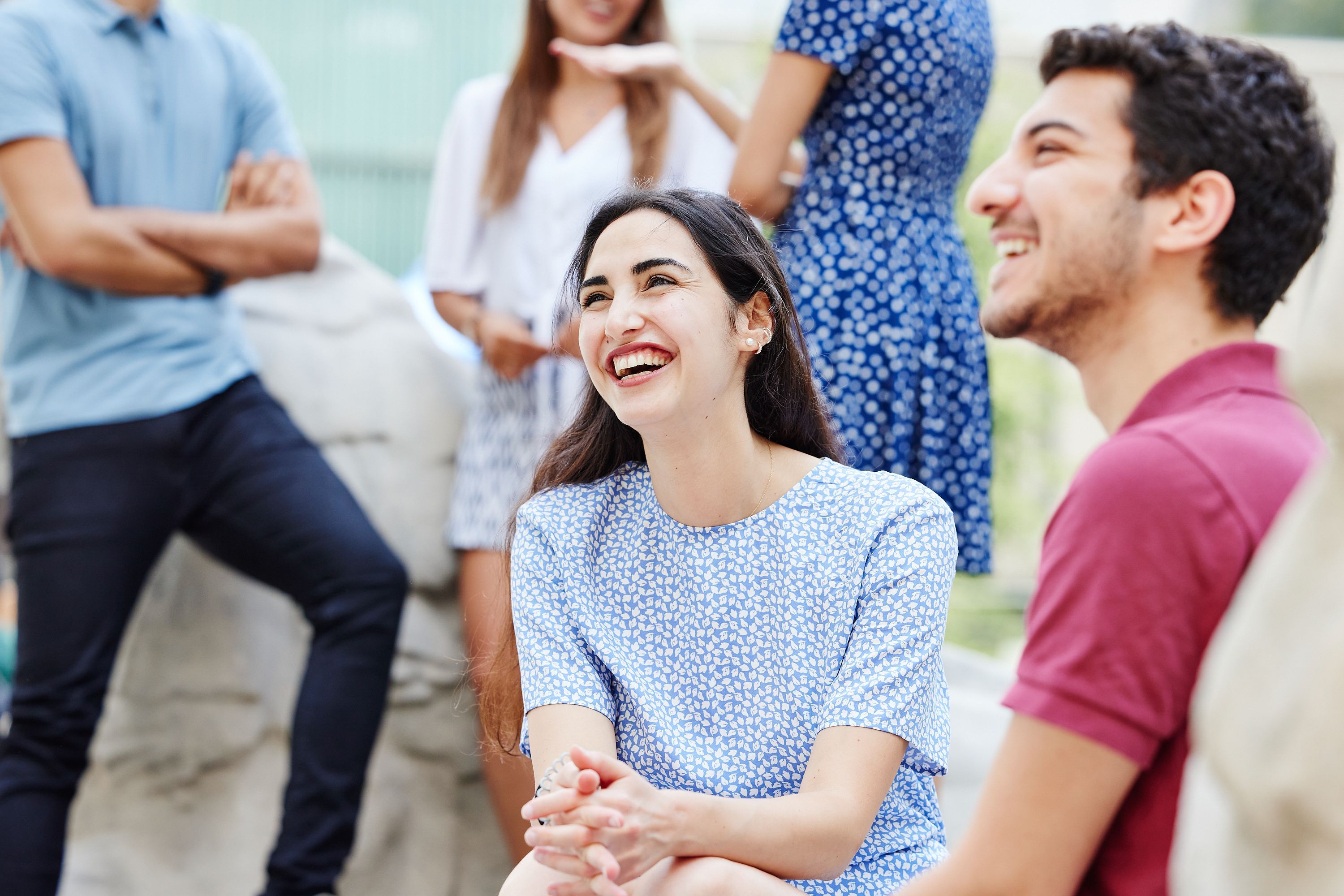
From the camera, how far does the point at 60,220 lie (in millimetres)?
2344

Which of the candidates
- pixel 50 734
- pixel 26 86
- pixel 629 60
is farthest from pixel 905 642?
pixel 26 86

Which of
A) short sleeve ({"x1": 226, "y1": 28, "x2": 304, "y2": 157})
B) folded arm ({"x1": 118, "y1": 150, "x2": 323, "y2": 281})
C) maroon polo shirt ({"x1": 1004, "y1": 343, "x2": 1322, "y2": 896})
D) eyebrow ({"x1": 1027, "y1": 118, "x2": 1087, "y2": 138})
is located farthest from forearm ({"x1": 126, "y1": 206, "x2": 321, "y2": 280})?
maroon polo shirt ({"x1": 1004, "y1": 343, "x2": 1322, "y2": 896})

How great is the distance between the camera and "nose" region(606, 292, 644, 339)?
1.72m

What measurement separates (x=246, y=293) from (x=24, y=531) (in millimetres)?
972

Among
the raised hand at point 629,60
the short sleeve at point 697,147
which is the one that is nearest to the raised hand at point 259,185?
the raised hand at point 629,60

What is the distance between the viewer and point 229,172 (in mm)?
2727

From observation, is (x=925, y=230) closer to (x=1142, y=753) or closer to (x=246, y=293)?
(x=1142, y=753)

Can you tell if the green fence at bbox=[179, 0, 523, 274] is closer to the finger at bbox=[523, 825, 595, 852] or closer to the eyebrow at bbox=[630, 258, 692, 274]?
the eyebrow at bbox=[630, 258, 692, 274]

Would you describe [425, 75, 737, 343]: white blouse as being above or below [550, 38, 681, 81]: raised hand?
below

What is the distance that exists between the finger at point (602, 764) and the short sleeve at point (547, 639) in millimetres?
205

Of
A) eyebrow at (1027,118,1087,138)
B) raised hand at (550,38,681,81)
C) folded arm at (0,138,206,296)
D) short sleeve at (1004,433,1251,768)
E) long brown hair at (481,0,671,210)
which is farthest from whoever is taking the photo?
long brown hair at (481,0,671,210)

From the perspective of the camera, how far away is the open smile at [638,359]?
5.66ft

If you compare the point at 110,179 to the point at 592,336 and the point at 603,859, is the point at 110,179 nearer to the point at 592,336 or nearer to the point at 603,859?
the point at 592,336

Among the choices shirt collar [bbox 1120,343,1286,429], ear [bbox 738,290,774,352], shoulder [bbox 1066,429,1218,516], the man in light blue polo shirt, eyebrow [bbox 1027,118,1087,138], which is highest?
eyebrow [bbox 1027,118,1087,138]
